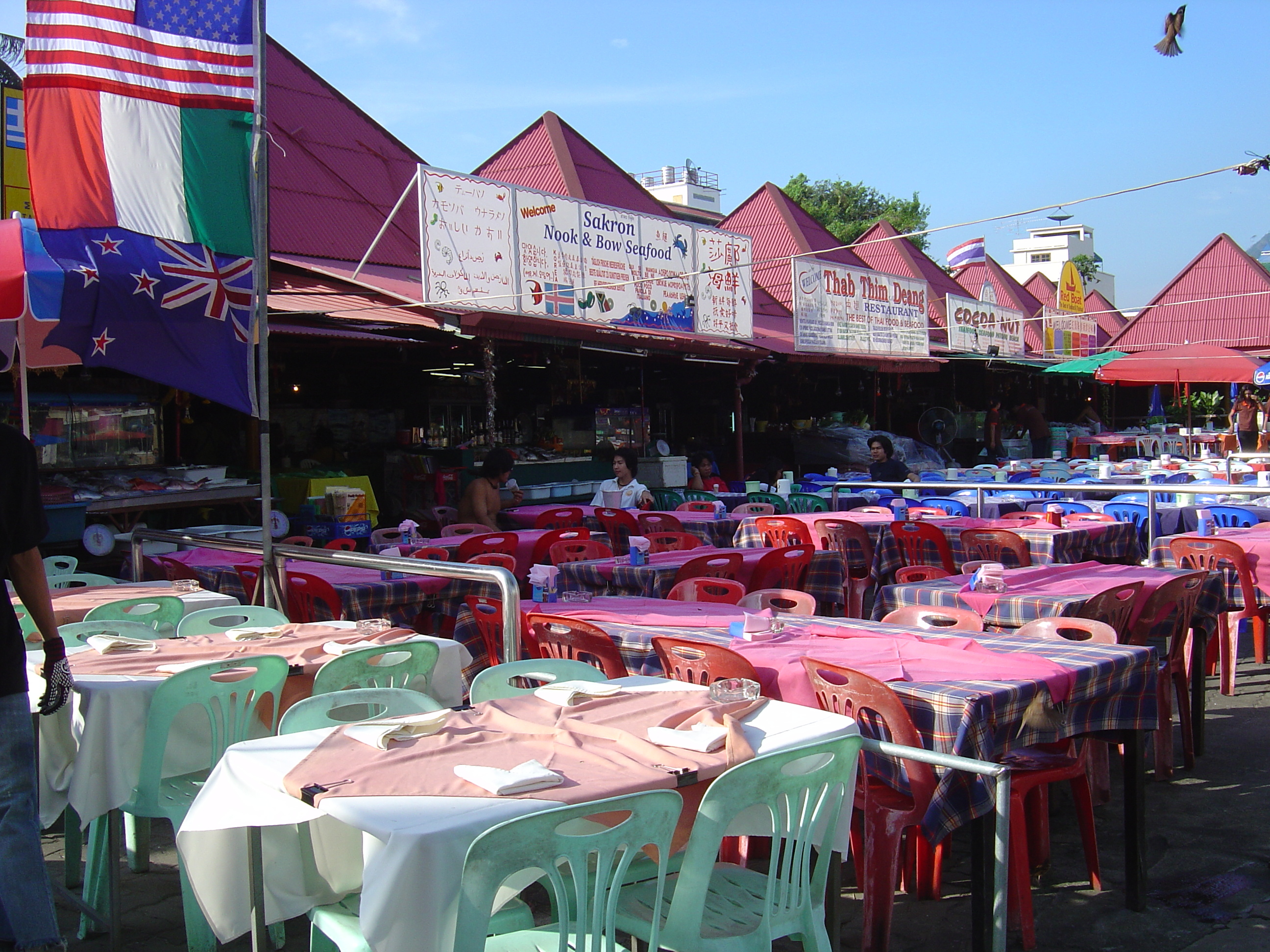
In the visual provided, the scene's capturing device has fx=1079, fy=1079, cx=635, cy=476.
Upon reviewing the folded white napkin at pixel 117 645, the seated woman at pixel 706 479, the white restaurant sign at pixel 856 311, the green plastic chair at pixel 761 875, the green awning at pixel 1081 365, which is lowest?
the green plastic chair at pixel 761 875

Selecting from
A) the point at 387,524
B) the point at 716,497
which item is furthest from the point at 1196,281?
the point at 387,524

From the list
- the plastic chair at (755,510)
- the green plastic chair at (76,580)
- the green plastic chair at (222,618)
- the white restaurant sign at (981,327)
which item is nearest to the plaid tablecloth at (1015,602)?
Result: the green plastic chair at (222,618)

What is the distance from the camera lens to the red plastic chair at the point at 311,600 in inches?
242

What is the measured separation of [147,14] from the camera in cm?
589

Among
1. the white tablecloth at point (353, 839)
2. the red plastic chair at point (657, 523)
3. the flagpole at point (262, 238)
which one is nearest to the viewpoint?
the white tablecloth at point (353, 839)

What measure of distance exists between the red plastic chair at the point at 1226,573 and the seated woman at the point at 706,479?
20.1ft

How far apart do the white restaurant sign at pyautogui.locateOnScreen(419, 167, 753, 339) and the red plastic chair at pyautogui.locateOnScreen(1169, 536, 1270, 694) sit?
422 centimetres

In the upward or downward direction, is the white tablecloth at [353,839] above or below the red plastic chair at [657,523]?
below

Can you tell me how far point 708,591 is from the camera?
20.3ft

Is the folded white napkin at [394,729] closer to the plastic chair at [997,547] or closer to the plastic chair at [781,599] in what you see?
the plastic chair at [781,599]

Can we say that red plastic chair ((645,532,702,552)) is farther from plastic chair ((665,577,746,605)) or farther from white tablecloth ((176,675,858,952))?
white tablecloth ((176,675,858,952))

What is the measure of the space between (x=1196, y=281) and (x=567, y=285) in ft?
86.4

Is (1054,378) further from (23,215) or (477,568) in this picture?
(477,568)

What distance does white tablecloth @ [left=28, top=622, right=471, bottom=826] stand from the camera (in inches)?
140
